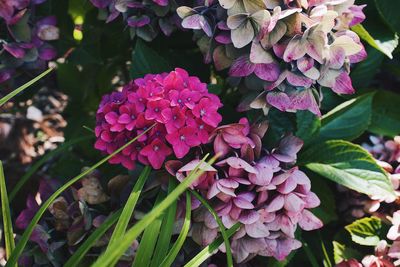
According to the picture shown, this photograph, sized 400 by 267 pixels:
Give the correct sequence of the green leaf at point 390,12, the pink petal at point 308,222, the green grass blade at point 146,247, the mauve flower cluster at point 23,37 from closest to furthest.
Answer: the green grass blade at point 146,247, the pink petal at point 308,222, the mauve flower cluster at point 23,37, the green leaf at point 390,12

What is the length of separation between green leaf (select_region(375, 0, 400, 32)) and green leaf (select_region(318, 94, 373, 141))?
17 centimetres

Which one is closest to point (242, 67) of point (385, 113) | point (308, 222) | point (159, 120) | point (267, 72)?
point (267, 72)

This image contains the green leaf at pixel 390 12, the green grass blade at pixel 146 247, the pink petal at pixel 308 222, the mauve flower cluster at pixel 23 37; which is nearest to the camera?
the green grass blade at pixel 146 247

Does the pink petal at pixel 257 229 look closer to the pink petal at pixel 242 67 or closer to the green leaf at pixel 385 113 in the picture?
the pink petal at pixel 242 67

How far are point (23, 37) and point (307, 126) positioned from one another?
0.60m

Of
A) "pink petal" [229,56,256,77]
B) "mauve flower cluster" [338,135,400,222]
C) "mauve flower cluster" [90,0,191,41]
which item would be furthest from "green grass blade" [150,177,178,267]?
"mauve flower cluster" [338,135,400,222]

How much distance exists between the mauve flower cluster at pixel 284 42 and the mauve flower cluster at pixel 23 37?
0.37 meters

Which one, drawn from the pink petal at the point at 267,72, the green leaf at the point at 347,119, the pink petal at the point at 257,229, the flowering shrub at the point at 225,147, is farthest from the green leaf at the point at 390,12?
the pink petal at the point at 257,229

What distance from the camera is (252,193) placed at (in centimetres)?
98

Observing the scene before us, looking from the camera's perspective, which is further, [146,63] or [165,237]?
[146,63]

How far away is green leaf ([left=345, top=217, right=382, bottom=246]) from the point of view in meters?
1.16

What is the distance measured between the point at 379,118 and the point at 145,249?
702 millimetres

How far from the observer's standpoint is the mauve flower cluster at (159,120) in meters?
0.93

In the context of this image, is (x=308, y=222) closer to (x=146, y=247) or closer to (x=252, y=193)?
(x=252, y=193)
